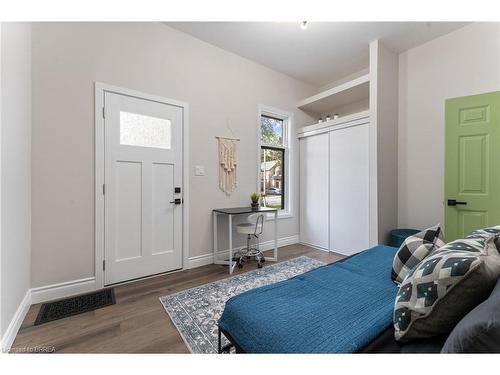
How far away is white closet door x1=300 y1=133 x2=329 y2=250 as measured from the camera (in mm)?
3820

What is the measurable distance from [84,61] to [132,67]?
0.45 m

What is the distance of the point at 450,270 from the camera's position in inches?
32.1

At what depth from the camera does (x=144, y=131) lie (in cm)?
268

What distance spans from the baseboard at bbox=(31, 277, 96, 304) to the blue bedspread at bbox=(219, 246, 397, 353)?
1.94 metres

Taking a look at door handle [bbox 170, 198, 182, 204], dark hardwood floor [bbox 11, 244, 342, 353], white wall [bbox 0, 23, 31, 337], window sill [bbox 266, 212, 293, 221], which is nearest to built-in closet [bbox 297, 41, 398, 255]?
window sill [bbox 266, 212, 293, 221]

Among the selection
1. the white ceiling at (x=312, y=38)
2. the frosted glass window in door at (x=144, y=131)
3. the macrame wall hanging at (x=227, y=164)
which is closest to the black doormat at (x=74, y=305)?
the frosted glass window in door at (x=144, y=131)

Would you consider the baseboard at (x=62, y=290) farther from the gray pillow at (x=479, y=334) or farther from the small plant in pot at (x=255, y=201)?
the gray pillow at (x=479, y=334)

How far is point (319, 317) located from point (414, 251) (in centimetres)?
76

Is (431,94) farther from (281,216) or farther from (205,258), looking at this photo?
(205,258)

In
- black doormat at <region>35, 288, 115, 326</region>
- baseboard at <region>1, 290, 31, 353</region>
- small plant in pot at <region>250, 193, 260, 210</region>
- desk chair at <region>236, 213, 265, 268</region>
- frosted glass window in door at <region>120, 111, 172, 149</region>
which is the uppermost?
frosted glass window in door at <region>120, 111, 172, 149</region>

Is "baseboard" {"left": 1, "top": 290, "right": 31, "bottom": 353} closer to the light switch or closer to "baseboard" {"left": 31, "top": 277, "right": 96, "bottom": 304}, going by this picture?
"baseboard" {"left": 31, "top": 277, "right": 96, "bottom": 304}

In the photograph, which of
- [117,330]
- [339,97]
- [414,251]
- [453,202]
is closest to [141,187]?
[117,330]

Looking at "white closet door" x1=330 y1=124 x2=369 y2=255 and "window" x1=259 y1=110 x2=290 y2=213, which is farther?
"window" x1=259 y1=110 x2=290 y2=213
